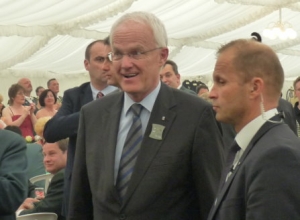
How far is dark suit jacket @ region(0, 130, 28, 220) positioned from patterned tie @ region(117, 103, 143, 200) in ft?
1.92

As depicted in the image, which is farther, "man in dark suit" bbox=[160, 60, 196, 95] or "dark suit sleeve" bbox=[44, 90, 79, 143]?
"man in dark suit" bbox=[160, 60, 196, 95]

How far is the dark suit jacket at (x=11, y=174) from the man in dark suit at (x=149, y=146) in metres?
0.42

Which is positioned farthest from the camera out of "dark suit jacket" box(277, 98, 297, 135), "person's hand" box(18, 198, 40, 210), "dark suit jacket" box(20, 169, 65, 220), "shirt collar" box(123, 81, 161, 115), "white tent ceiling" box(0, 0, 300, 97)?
"white tent ceiling" box(0, 0, 300, 97)

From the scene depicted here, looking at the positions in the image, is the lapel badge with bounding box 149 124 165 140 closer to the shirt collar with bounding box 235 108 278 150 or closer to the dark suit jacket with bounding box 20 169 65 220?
the shirt collar with bounding box 235 108 278 150

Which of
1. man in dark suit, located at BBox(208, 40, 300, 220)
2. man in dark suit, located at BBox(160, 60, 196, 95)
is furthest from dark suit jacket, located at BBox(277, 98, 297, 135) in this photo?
man in dark suit, located at BBox(208, 40, 300, 220)

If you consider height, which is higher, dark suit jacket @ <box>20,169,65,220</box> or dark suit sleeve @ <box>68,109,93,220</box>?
dark suit sleeve @ <box>68,109,93,220</box>

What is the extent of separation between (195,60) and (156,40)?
18.7 m

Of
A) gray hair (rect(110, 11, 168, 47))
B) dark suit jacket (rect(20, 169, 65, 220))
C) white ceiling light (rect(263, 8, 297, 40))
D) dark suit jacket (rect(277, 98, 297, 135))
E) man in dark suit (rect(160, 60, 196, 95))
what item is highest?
gray hair (rect(110, 11, 168, 47))

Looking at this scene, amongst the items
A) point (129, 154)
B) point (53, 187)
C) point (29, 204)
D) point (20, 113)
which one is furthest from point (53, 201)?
point (20, 113)

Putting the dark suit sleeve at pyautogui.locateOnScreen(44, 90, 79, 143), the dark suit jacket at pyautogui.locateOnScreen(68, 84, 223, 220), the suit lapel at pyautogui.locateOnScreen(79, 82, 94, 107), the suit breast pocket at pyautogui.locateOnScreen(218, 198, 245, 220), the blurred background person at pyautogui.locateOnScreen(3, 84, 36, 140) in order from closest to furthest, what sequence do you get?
1. the suit breast pocket at pyautogui.locateOnScreen(218, 198, 245, 220)
2. the dark suit jacket at pyautogui.locateOnScreen(68, 84, 223, 220)
3. the dark suit sleeve at pyautogui.locateOnScreen(44, 90, 79, 143)
4. the suit lapel at pyautogui.locateOnScreen(79, 82, 94, 107)
5. the blurred background person at pyautogui.locateOnScreen(3, 84, 36, 140)

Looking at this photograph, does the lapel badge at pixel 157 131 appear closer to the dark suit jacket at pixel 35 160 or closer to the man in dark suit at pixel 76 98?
the man in dark suit at pixel 76 98

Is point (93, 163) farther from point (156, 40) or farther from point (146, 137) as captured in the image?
point (156, 40)

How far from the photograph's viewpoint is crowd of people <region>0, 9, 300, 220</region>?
2.00 meters

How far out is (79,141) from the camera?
2854 millimetres
